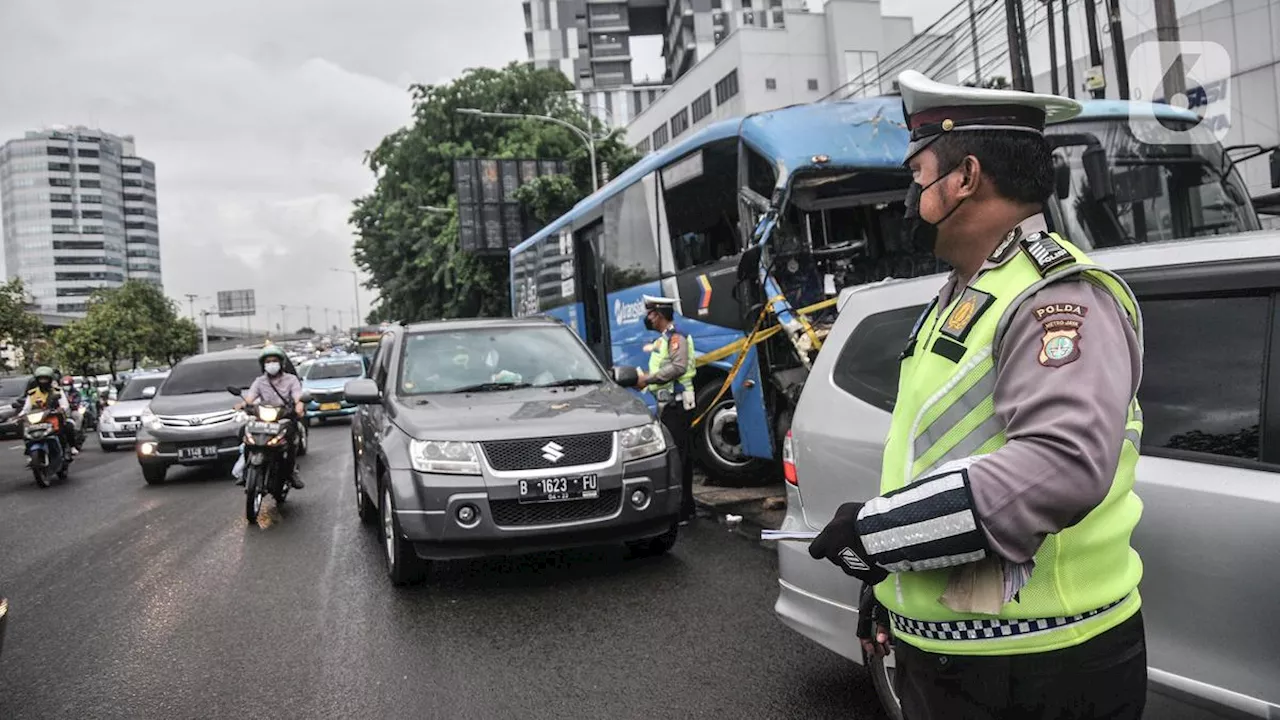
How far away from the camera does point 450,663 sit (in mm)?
4508

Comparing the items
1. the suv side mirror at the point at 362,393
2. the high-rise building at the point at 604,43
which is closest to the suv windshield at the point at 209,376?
the suv side mirror at the point at 362,393

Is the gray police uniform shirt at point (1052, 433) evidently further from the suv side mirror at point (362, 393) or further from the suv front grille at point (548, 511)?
the suv side mirror at point (362, 393)

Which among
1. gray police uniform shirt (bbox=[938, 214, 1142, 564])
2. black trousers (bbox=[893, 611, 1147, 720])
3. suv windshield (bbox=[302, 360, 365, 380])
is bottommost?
black trousers (bbox=[893, 611, 1147, 720])

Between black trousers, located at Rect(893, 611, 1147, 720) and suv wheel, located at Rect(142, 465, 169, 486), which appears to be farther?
suv wheel, located at Rect(142, 465, 169, 486)

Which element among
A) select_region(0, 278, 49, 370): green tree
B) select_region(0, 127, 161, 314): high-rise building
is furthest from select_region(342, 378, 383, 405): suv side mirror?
select_region(0, 127, 161, 314): high-rise building

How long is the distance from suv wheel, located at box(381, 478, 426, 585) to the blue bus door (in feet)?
22.7

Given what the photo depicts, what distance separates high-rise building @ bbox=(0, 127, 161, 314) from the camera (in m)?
142

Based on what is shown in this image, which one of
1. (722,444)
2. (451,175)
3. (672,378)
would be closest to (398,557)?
(672,378)

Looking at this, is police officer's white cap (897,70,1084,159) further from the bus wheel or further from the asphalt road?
the bus wheel

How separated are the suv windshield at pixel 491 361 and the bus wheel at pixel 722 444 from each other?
2.10 m

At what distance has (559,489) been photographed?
219 inches

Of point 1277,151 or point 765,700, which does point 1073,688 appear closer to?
point 765,700

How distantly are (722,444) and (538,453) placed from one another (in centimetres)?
381

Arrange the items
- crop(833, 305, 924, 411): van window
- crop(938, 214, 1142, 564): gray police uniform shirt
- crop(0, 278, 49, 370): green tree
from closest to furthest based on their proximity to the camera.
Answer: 1. crop(938, 214, 1142, 564): gray police uniform shirt
2. crop(833, 305, 924, 411): van window
3. crop(0, 278, 49, 370): green tree
